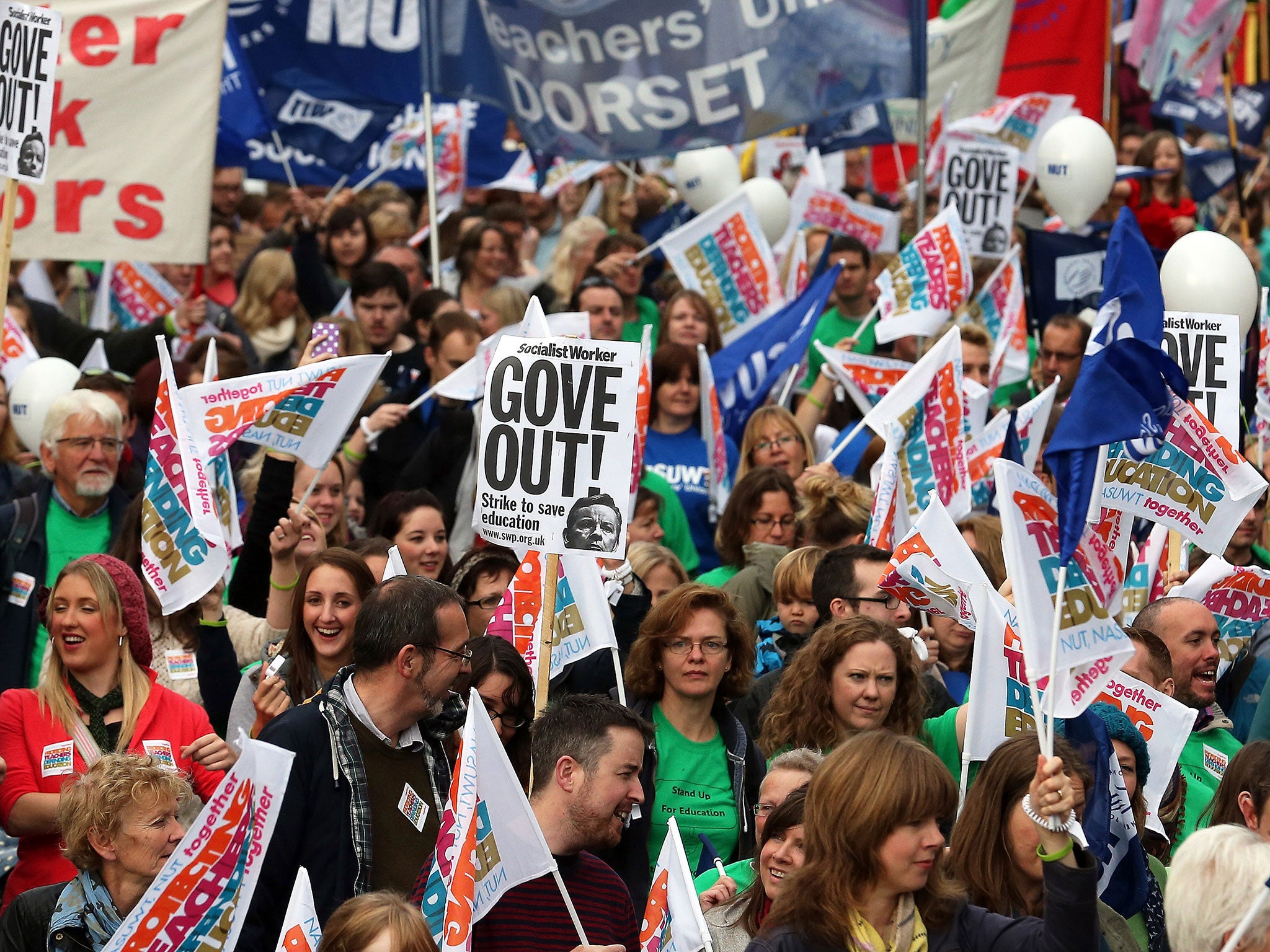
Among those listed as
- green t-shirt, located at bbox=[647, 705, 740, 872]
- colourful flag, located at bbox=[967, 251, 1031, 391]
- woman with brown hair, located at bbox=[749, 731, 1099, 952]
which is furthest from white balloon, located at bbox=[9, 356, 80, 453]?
woman with brown hair, located at bbox=[749, 731, 1099, 952]

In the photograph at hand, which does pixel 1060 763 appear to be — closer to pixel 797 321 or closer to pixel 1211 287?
pixel 1211 287

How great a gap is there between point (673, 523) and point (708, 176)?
17.0 feet

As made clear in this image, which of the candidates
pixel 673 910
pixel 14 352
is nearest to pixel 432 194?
pixel 14 352

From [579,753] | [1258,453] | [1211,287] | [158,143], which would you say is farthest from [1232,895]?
[158,143]

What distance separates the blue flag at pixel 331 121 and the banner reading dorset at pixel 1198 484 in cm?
804

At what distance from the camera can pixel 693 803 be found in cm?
586

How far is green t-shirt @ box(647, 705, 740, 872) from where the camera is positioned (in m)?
5.83

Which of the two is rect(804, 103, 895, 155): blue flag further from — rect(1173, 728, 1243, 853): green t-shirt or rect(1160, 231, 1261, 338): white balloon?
rect(1173, 728, 1243, 853): green t-shirt

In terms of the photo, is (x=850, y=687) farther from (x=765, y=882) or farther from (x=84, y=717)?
(x=84, y=717)

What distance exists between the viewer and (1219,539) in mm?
5781

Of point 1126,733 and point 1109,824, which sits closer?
point 1109,824

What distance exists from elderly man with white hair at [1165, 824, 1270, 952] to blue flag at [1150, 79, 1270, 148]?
13.2m

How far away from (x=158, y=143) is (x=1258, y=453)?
5556mm

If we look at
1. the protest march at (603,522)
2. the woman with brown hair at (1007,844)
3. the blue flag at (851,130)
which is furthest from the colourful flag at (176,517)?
the blue flag at (851,130)
